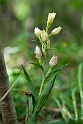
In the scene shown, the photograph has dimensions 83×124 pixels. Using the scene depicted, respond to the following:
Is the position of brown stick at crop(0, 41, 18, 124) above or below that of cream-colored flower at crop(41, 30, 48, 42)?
below

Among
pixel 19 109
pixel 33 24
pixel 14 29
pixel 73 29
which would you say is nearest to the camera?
pixel 19 109

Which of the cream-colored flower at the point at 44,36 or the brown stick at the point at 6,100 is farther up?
the cream-colored flower at the point at 44,36

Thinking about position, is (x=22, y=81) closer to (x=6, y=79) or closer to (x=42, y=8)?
(x=6, y=79)

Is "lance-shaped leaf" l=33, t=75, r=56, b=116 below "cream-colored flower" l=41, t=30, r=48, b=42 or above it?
below

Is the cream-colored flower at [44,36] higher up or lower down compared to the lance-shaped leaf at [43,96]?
higher up

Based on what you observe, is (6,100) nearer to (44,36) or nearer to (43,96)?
(43,96)

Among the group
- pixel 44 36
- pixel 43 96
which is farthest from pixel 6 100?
pixel 44 36

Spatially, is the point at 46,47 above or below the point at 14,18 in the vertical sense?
below

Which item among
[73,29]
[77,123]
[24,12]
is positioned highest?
[24,12]

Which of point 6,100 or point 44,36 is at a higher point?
point 44,36

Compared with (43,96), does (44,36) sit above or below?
above

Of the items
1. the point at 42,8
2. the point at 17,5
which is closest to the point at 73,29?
the point at 42,8
